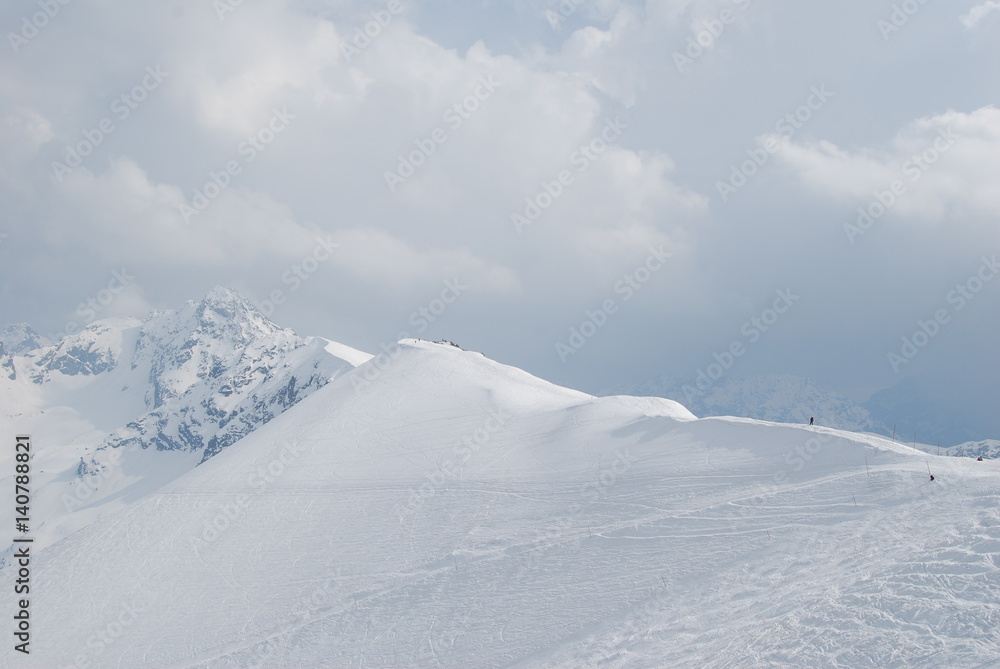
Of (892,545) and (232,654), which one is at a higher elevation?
(892,545)

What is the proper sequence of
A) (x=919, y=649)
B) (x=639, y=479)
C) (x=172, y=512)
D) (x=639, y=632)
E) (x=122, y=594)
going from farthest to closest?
(x=172, y=512)
(x=122, y=594)
(x=639, y=479)
(x=639, y=632)
(x=919, y=649)

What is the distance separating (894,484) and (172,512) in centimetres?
4243

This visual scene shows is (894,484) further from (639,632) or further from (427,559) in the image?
(427,559)

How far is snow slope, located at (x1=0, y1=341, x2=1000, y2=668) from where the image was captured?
23359 millimetres

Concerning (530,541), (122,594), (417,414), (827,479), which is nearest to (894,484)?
(827,479)

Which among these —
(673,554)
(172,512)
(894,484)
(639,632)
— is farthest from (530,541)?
(172,512)

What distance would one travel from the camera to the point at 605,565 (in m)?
30.6

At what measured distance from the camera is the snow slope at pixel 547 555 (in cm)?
2336

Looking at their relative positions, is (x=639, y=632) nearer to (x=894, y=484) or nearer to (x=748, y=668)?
(x=748, y=668)

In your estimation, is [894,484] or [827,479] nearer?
[894,484]

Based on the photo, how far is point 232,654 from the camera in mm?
32219

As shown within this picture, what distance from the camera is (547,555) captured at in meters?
32.7

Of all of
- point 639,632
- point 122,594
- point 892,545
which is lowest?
point 122,594

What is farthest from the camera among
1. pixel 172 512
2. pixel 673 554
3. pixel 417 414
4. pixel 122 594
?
pixel 417 414
